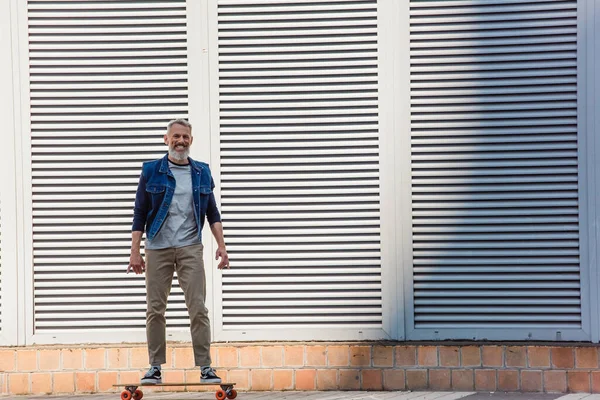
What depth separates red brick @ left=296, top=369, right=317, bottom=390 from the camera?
7801 millimetres

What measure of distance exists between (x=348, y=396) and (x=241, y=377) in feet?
2.91

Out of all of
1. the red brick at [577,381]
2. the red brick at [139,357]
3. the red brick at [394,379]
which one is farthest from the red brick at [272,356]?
the red brick at [577,381]

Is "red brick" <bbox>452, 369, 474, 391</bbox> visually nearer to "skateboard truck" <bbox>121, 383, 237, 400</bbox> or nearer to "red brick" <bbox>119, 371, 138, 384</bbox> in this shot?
"skateboard truck" <bbox>121, 383, 237, 400</bbox>

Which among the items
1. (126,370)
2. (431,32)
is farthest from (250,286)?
(431,32)

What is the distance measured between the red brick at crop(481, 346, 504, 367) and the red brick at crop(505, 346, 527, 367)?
0.05 metres

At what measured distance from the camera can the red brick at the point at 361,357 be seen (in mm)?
7801

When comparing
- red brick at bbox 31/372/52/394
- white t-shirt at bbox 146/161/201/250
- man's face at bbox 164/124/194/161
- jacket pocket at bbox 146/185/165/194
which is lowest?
red brick at bbox 31/372/52/394

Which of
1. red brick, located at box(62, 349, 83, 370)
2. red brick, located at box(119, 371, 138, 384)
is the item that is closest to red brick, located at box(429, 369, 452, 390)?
red brick, located at box(119, 371, 138, 384)

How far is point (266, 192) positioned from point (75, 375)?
2042 mm

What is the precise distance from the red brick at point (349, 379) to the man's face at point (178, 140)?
2.12m

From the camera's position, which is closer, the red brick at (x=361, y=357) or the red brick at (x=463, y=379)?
the red brick at (x=463, y=379)

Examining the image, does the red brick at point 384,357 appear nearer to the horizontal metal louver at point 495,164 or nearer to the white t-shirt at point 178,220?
the horizontal metal louver at point 495,164

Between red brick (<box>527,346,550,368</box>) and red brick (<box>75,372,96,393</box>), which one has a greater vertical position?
red brick (<box>527,346,550,368</box>)

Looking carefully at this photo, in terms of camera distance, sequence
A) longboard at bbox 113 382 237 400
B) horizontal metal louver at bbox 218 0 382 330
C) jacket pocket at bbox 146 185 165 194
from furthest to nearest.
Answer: horizontal metal louver at bbox 218 0 382 330 < jacket pocket at bbox 146 185 165 194 < longboard at bbox 113 382 237 400
